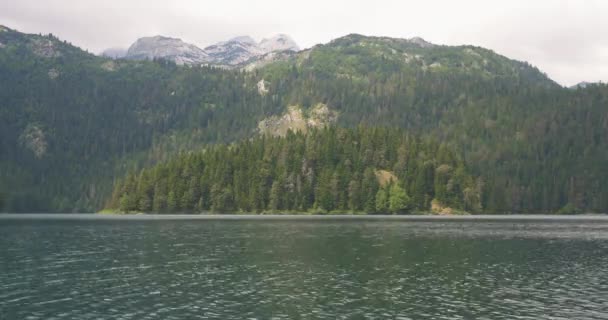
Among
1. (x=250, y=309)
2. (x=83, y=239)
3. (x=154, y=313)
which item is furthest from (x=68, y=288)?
(x=83, y=239)

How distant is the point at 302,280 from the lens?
63312 mm

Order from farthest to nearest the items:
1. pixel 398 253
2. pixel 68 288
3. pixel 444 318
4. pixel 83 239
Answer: pixel 83 239 → pixel 398 253 → pixel 68 288 → pixel 444 318

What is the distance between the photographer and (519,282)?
63.1 m

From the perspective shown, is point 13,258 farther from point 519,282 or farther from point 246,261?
point 519,282

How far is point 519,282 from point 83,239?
291 ft

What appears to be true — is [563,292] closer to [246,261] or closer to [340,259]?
[340,259]

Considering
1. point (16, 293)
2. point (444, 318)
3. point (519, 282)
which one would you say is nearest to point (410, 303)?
point (444, 318)

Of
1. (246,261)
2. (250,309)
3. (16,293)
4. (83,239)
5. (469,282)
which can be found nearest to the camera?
(250,309)

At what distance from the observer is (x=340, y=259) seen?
8269cm

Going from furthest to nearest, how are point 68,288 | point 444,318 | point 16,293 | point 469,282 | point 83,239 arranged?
point 83,239
point 469,282
point 68,288
point 16,293
point 444,318

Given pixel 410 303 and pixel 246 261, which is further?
pixel 246 261

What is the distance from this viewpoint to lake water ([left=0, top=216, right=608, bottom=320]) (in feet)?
156

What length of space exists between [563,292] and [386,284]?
18.0 metres

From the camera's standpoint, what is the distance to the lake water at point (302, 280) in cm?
4762
